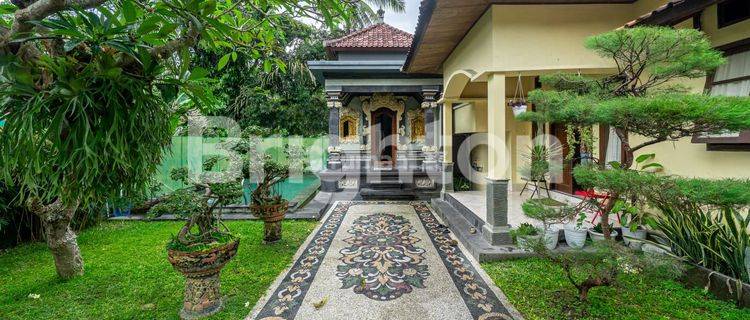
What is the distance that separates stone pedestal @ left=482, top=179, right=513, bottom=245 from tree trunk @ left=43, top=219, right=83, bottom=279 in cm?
482

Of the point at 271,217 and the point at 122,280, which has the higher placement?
the point at 271,217

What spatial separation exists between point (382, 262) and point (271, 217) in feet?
5.95

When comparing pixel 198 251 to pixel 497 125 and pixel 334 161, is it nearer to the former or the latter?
pixel 497 125

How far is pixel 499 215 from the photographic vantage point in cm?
398

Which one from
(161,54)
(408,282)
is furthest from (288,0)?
(408,282)

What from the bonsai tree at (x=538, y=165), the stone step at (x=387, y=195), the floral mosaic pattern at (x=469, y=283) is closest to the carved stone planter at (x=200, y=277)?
the floral mosaic pattern at (x=469, y=283)

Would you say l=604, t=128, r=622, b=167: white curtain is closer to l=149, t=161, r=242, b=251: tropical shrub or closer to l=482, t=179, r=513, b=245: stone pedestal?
l=482, t=179, r=513, b=245: stone pedestal

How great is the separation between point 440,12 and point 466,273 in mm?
3414

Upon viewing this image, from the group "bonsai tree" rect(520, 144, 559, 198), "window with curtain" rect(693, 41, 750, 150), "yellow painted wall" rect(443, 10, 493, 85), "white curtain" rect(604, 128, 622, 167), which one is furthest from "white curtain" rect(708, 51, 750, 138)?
"yellow painted wall" rect(443, 10, 493, 85)

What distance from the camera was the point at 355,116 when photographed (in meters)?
11.2

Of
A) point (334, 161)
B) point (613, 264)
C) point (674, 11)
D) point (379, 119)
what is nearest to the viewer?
point (613, 264)

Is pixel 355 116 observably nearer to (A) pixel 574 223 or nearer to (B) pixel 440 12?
(B) pixel 440 12

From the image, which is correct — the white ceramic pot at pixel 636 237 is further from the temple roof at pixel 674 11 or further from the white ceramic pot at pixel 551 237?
the temple roof at pixel 674 11

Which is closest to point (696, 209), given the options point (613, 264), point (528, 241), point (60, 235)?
point (613, 264)
